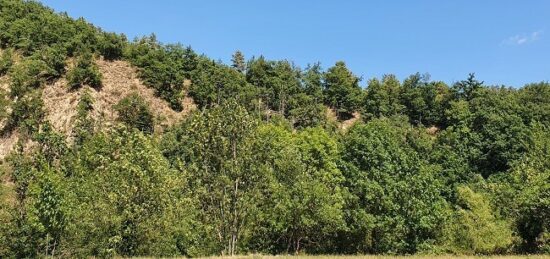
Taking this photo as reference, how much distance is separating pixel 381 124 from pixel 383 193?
13333mm

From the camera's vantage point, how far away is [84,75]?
123 meters

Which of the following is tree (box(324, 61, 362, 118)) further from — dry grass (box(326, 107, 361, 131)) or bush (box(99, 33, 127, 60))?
bush (box(99, 33, 127, 60))

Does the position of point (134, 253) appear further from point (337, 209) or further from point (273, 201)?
point (337, 209)

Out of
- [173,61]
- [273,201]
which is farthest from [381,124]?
[173,61]

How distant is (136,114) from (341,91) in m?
65.2

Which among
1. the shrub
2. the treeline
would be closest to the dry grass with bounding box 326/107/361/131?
the treeline

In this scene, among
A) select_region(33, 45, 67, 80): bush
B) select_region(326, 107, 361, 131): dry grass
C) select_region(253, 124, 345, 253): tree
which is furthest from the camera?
select_region(326, 107, 361, 131): dry grass

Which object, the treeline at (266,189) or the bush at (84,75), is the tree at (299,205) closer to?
the treeline at (266,189)

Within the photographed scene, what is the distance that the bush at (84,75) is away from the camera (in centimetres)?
12131

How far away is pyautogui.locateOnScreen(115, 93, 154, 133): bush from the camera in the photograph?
115 meters

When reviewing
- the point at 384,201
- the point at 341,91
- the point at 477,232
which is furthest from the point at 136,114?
the point at 477,232

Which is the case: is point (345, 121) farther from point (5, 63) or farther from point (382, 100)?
point (5, 63)

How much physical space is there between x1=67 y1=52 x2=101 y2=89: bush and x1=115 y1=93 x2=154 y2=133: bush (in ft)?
39.5

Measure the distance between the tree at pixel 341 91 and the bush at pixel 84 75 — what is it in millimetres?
68004
